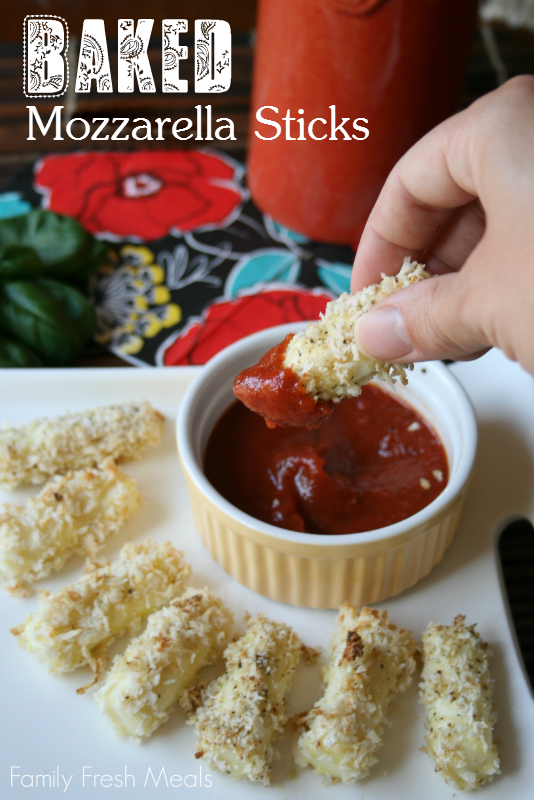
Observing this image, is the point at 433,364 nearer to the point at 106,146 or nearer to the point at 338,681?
the point at 338,681

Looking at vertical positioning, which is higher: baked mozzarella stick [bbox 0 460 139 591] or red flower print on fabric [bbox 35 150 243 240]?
red flower print on fabric [bbox 35 150 243 240]

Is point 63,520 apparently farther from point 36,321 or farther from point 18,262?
point 18,262

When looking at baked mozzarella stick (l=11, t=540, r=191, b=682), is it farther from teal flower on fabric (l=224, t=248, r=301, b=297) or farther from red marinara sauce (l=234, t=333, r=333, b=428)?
teal flower on fabric (l=224, t=248, r=301, b=297)

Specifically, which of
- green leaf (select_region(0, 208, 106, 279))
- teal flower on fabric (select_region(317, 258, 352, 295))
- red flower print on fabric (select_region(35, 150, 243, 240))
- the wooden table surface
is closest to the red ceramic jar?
teal flower on fabric (select_region(317, 258, 352, 295))

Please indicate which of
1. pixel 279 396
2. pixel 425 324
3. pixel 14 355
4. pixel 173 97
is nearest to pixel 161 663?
pixel 279 396

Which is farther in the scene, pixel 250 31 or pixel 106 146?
pixel 250 31

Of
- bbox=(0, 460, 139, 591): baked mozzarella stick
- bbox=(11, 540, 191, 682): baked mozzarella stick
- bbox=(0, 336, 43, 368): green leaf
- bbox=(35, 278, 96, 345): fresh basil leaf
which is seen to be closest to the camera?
bbox=(11, 540, 191, 682): baked mozzarella stick

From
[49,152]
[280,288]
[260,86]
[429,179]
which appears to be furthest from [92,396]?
[49,152]
